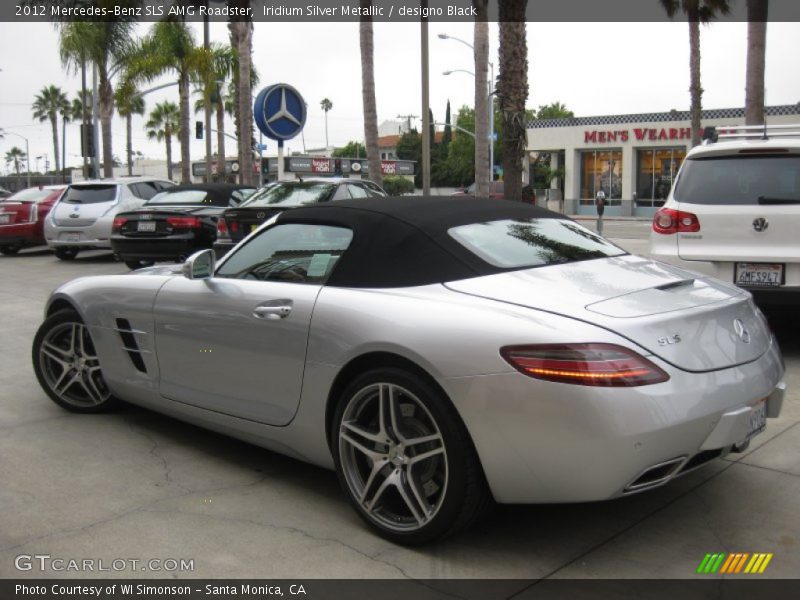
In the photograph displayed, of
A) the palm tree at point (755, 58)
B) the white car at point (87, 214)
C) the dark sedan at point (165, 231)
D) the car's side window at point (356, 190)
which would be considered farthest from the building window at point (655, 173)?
the dark sedan at point (165, 231)

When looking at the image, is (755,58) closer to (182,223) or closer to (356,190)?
(356,190)

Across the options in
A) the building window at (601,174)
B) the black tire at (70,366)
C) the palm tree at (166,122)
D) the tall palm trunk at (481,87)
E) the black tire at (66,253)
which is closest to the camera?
the black tire at (70,366)

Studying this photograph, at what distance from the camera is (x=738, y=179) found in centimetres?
646

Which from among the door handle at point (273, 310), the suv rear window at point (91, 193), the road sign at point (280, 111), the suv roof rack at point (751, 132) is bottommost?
the door handle at point (273, 310)

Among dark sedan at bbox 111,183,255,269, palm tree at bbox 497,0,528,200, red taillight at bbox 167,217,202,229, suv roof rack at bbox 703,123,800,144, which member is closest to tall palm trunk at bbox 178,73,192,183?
dark sedan at bbox 111,183,255,269

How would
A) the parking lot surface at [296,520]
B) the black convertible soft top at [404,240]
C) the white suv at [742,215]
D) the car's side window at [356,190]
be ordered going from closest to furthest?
the parking lot surface at [296,520] → the black convertible soft top at [404,240] → the white suv at [742,215] → the car's side window at [356,190]

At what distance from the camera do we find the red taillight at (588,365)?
2.83 meters

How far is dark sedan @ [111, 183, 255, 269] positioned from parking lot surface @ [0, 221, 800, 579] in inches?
305

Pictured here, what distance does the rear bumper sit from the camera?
9.23ft

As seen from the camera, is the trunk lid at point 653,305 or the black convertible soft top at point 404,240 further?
the black convertible soft top at point 404,240

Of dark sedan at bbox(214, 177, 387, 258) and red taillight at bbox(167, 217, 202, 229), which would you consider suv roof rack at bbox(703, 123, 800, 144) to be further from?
red taillight at bbox(167, 217, 202, 229)

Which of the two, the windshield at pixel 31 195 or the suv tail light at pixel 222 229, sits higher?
the windshield at pixel 31 195

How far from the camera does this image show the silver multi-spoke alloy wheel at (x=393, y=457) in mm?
3184

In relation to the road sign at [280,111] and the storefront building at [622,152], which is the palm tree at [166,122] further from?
the road sign at [280,111]
